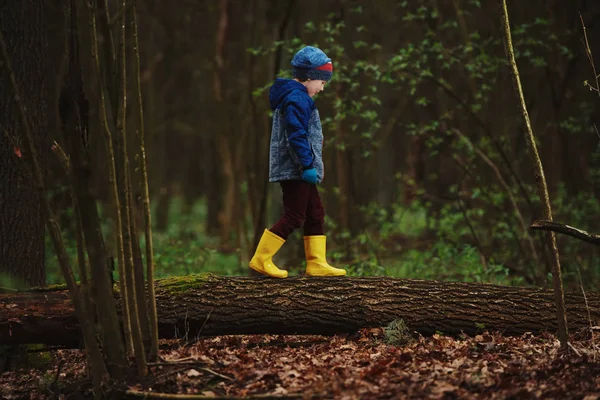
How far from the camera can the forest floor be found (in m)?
4.64

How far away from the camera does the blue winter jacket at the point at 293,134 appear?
19.9 feet

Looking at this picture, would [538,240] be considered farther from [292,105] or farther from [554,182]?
[292,105]

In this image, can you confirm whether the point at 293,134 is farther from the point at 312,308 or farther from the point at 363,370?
the point at 363,370

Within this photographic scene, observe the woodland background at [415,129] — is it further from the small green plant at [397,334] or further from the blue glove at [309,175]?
the small green plant at [397,334]

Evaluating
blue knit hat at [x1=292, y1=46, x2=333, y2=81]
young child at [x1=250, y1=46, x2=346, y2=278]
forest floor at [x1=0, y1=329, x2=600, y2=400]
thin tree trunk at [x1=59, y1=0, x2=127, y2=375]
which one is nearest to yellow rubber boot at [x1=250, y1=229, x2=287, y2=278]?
young child at [x1=250, y1=46, x2=346, y2=278]

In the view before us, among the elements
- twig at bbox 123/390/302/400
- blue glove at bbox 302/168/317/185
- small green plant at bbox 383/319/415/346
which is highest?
A: blue glove at bbox 302/168/317/185

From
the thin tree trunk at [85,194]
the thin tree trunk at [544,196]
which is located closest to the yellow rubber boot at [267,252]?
the thin tree trunk at [85,194]

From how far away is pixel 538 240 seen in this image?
995 centimetres

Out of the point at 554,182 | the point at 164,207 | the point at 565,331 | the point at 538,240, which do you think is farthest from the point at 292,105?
the point at 164,207

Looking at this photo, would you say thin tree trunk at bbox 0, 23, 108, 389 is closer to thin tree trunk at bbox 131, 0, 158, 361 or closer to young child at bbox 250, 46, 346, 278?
thin tree trunk at bbox 131, 0, 158, 361

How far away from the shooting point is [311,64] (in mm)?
6277

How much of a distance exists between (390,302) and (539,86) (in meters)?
8.27

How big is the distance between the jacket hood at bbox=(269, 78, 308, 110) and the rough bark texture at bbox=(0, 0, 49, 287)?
220 centimetres

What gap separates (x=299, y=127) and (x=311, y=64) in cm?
60
